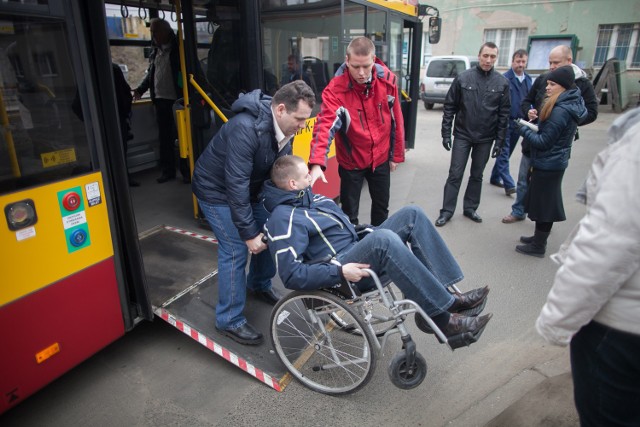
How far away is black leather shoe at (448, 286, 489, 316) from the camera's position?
2461 mm

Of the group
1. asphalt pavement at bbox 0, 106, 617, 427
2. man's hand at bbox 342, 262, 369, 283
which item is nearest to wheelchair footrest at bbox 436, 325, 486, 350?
asphalt pavement at bbox 0, 106, 617, 427

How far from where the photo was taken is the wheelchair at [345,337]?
2252 mm

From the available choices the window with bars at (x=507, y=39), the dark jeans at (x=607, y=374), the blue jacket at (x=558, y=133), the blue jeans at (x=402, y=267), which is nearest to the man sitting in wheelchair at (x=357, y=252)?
the blue jeans at (x=402, y=267)

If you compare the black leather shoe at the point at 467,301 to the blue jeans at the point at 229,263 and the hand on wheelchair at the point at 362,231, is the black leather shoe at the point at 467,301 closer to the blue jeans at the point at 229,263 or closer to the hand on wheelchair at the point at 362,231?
the hand on wheelchair at the point at 362,231

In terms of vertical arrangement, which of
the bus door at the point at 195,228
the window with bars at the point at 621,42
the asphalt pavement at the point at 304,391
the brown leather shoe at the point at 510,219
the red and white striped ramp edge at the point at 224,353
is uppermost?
the window with bars at the point at 621,42

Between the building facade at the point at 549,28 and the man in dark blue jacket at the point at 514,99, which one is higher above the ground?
the building facade at the point at 549,28

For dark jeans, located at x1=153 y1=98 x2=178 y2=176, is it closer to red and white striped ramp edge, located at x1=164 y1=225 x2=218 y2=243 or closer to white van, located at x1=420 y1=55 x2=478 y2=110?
red and white striped ramp edge, located at x1=164 y1=225 x2=218 y2=243

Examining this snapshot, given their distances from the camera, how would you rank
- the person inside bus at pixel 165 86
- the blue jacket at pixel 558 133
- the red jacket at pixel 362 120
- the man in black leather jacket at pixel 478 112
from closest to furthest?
the red jacket at pixel 362 120, the blue jacket at pixel 558 133, the man in black leather jacket at pixel 478 112, the person inside bus at pixel 165 86

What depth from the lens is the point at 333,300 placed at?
2309 millimetres

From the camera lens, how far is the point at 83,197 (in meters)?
2.32

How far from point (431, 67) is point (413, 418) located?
573 inches

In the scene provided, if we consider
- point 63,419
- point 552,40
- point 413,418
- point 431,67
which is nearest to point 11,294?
point 63,419

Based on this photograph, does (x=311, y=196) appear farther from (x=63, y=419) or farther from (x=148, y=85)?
(x=148, y=85)

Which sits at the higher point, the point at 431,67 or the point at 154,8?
the point at 154,8
